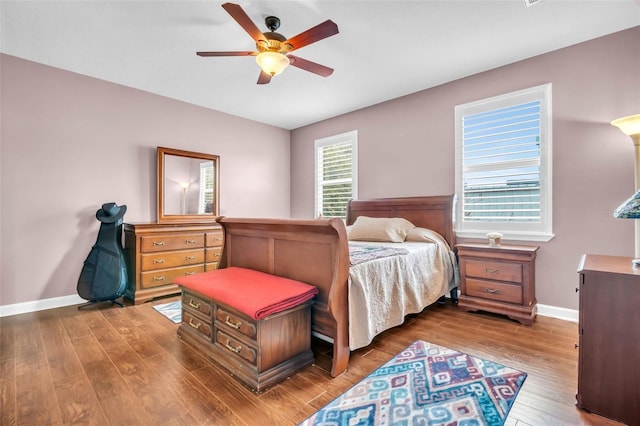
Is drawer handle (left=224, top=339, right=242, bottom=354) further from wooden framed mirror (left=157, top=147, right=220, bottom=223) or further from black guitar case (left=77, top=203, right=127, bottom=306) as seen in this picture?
wooden framed mirror (left=157, top=147, right=220, bottom=223)

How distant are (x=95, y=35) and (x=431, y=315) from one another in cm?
426

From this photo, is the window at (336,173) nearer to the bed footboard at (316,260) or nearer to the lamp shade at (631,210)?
the bed footboard at (316,260)

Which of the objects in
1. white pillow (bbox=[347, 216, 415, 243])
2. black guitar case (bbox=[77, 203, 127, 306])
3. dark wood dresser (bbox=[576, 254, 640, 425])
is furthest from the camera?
white pillow (bbox=[347, 216, 415, 243])

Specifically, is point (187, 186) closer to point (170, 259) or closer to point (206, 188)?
point (206, 188)

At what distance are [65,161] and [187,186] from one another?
4.55ft

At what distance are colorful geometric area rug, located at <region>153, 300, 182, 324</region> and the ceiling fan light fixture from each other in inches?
99.3

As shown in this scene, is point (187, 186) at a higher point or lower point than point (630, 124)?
lower

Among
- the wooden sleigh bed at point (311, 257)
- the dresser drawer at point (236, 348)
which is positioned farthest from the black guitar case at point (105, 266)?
the dresser drawer at point (236, 348)

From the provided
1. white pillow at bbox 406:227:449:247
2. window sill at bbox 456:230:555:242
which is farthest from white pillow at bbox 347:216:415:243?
window sill at bbox 456:230:555:242

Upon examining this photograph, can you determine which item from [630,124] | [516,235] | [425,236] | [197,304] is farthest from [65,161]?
[630,124]

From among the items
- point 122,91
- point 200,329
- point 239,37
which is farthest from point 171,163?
point 200,329

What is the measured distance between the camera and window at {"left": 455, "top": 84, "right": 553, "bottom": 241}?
3.05 m

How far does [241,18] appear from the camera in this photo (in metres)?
1.94

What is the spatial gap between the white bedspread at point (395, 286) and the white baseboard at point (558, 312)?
84cm
